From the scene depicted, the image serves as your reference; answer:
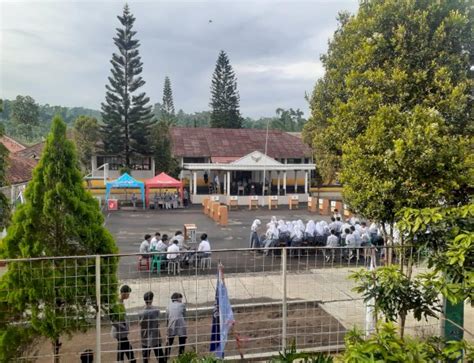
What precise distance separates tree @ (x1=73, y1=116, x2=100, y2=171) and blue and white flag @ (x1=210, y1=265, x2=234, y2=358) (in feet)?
73.9

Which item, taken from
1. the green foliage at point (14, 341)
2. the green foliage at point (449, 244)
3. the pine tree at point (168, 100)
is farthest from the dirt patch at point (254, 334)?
the pine tree at point (168, 100)

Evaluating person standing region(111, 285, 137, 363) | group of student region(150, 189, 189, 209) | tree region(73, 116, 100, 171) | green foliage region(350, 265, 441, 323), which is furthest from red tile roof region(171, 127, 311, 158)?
green foliage region(350, 265, 441, 323)

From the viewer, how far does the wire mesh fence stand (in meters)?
3.72

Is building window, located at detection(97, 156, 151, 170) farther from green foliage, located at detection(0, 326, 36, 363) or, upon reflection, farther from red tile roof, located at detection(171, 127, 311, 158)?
green foliage, located at detection(0, 326, 36, 363)

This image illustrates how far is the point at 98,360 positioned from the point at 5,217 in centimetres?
321

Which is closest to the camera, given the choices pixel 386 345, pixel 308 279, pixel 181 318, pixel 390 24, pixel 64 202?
pixel 386 345

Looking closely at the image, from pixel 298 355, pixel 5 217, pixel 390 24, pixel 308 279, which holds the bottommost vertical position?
pixel 308 279

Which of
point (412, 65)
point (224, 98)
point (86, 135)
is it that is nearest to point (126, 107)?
point (86, 135)

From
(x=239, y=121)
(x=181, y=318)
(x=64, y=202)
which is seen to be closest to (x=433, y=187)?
(x=181, y=318)

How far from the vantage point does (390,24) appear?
5.85 meters

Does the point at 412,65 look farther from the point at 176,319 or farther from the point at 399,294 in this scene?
the point at 176,319

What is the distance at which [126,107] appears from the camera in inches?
1010

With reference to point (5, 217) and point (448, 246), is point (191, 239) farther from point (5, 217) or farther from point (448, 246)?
point (448, 246)

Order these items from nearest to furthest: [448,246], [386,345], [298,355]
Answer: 1. [386,345]
2. [448,246]
3. [298,355]
